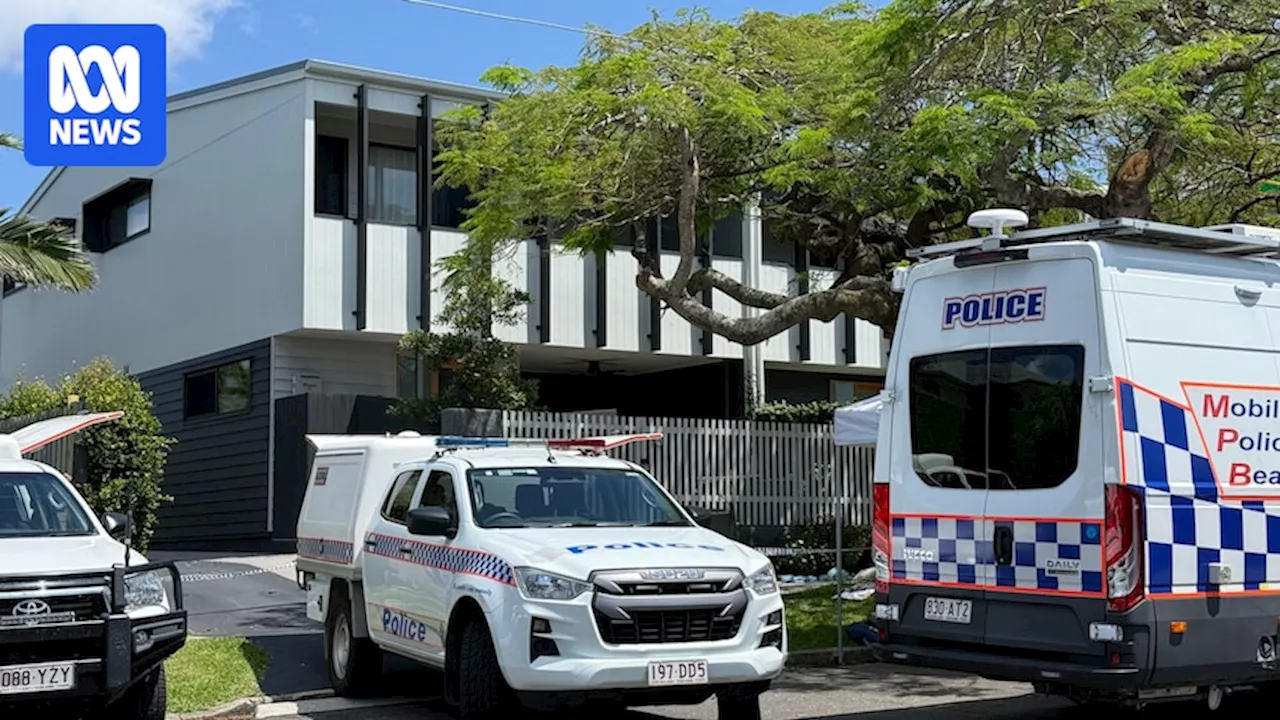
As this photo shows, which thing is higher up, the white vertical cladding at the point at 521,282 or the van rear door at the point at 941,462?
the white vertical cladding at the point at 521,282

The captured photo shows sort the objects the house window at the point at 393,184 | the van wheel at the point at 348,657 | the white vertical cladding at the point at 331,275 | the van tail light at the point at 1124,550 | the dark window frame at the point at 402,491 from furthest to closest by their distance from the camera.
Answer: the house window at the point at 393,184
the white vertical cladding at the point at 331,275
the van wheel at the point at 348,657
the dark window frame at the point at 402,491
the van tail light at the point at 1124,550

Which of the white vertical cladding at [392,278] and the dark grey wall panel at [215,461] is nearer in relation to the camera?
the white vertical cladding at [392,278]

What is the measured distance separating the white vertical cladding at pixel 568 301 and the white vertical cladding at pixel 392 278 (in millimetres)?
2185

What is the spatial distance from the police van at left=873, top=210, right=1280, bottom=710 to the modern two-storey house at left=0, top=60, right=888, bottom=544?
37.1ft

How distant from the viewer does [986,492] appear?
8.56m

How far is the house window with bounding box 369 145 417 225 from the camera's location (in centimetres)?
2309

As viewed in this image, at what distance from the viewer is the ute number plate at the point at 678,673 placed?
27.6ft

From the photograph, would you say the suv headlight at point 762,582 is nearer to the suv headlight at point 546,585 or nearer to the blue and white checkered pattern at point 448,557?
the suv headlight at point 546,585

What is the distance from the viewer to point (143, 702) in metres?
9.12

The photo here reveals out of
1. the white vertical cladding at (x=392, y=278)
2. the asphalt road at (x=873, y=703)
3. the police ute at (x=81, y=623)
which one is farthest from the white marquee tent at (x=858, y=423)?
the white vertical cladding at (x=392, y=278)

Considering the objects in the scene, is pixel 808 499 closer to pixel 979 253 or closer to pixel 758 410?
pixel 758 410

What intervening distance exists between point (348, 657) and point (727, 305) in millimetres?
15256

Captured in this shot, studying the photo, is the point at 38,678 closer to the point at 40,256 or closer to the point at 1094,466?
the point at 1094,466

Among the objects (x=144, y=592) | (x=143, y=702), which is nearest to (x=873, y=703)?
(x=143, y=702)
